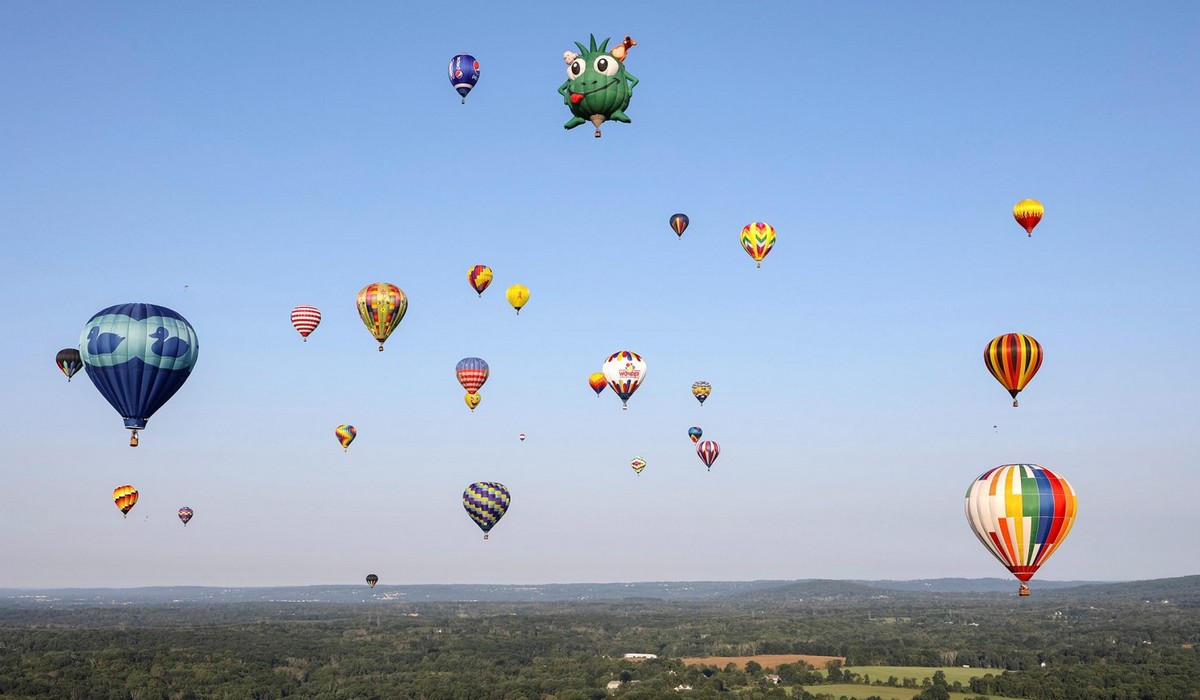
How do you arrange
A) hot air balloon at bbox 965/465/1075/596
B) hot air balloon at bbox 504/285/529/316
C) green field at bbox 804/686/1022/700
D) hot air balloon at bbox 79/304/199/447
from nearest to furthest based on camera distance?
hot air balloon at bbox 965/465/1075/596 < hot air balloon at bbox 79/304/199/447 < hot air balloon at bbox 504/285/529/316 < green field at bbox 804/686/1022/700

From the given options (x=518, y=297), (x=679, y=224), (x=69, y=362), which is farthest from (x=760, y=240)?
(x=69, y=362)

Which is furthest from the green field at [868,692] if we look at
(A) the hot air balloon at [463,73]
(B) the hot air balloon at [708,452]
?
(A) the hot air balloon at [463,73]

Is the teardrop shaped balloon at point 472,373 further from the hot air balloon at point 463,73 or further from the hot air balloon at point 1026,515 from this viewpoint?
the hot air balloon at point 1026,515

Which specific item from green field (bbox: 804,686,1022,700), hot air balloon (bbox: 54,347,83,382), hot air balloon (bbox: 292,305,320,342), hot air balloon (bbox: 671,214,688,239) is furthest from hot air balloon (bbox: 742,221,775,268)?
green field (bbox: 804,686,1022,700)

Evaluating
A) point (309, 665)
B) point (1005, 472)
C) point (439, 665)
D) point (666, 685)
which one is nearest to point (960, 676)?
point (666, 685)

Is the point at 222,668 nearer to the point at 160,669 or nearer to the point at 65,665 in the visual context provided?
the point at 160,669

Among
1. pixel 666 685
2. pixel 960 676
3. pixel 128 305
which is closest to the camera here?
pixel 128 305

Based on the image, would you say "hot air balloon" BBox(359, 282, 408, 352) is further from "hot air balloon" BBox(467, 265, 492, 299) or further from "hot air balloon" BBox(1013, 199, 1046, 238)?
"hot air balloon" BBox(1013, 199, 1046, 238)
